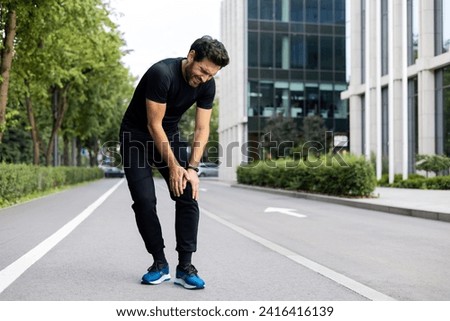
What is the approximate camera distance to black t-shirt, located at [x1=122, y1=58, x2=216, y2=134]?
170 inches

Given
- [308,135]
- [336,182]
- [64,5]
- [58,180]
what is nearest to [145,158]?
[64,5]

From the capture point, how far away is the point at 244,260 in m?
6.14

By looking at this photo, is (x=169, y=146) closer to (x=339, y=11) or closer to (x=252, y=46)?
(x=252, y=46)

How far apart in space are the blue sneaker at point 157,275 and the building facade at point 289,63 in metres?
39.2

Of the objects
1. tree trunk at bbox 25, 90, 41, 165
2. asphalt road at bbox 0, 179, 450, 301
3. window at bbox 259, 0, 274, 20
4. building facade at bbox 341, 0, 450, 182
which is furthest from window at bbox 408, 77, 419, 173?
asphalt road at bbox 0, 179, 450, 301

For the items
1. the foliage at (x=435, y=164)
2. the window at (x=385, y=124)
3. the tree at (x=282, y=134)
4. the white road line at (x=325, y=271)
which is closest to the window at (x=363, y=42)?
the window at (x=385, y=124)

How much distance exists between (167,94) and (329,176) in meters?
14.7

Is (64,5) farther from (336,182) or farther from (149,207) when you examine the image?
(149,207)

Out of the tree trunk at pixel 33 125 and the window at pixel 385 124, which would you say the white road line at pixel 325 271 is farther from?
the window at pixel 385 124

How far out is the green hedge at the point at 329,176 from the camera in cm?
1705

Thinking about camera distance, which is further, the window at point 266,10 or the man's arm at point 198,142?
the window at point 266,10

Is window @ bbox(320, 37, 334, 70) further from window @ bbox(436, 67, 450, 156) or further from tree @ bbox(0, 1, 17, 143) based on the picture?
tree @ bbox(0, 1, 17, 143)

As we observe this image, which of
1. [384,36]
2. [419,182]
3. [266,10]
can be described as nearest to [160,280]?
[419,182]

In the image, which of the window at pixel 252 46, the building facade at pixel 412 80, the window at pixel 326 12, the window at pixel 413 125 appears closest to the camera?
the building facade at pixel 412 80
